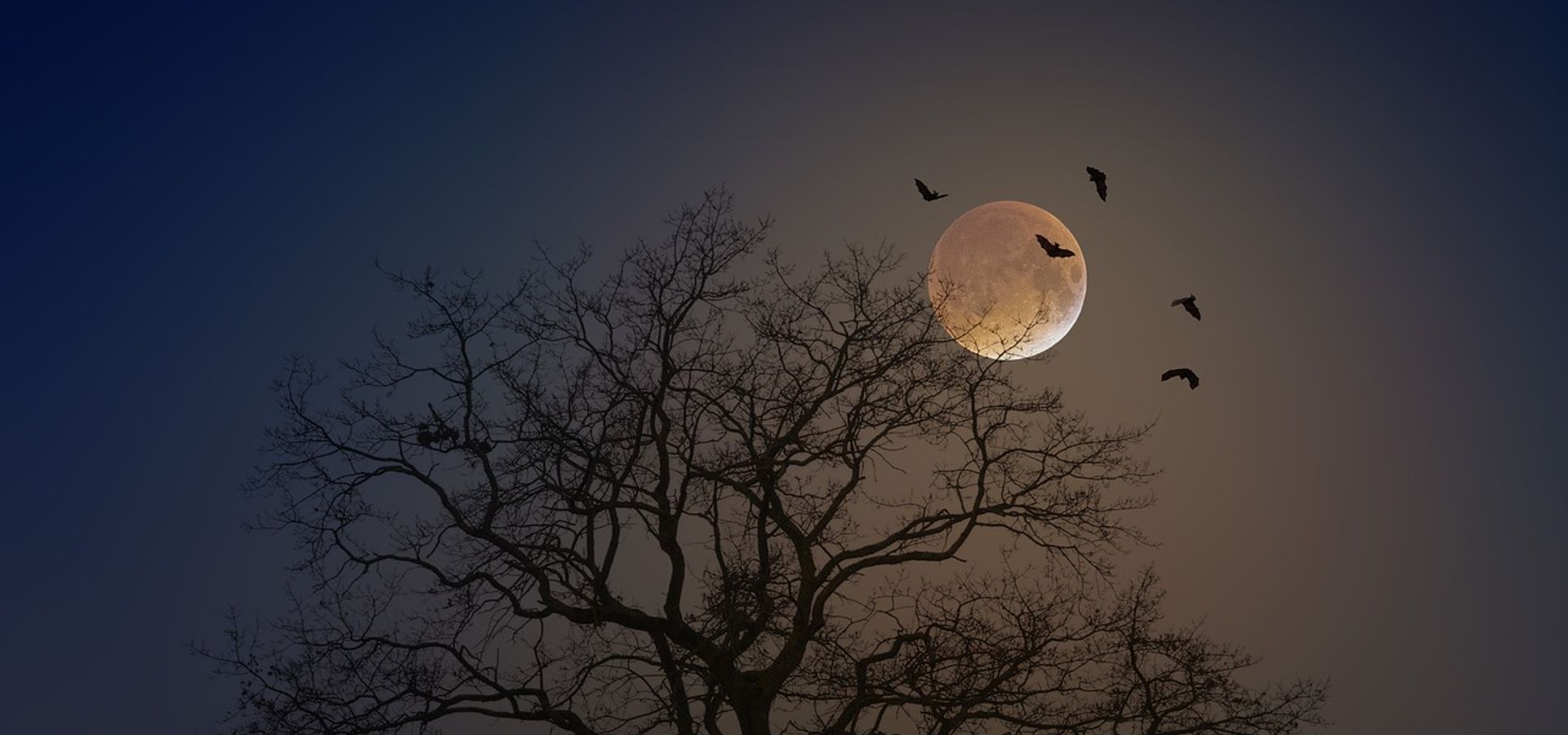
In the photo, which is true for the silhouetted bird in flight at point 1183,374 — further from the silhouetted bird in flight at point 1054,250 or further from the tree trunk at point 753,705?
the tree trunk at point 753,705

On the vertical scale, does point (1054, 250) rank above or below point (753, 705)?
above

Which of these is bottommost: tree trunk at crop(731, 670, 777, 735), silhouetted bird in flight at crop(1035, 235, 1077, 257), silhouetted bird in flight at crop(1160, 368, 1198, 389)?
tree trunk at crop(731, 670, 777, 735)

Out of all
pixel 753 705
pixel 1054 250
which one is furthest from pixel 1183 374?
pixel 753 705

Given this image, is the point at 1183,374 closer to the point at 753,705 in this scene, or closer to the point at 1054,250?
the point at 1054,250

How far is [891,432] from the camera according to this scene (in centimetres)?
1594

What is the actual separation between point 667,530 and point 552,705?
2086 millimetres

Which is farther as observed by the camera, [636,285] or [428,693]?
[636,285]

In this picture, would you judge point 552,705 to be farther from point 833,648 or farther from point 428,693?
point 833,648

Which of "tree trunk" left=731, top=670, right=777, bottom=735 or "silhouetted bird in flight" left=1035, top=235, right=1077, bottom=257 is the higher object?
"silhouetted bird in flight" left=1035, top=235, right=1077, bottom=257

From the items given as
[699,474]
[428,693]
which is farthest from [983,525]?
[428,693]

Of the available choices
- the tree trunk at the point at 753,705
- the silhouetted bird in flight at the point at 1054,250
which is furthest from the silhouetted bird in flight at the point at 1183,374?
the tree trunk at the point at 753,705

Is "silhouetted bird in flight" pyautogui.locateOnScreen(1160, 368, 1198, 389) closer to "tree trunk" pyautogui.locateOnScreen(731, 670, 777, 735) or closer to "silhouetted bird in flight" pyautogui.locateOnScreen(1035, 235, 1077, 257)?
"silhouetted bird in flight" pyautogui.locateOnScreen(1035, 235, 1077, 257)

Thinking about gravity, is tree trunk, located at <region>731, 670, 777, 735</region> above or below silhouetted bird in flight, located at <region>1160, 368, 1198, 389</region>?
below

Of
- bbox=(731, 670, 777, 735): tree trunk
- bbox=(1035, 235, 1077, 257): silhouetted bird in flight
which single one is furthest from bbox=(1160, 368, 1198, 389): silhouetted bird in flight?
bbox=(731, 670, 777, 735): tree trunk
